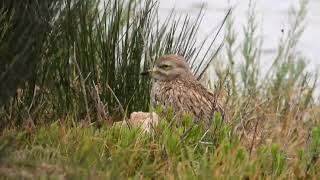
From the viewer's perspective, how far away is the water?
11.3 metres

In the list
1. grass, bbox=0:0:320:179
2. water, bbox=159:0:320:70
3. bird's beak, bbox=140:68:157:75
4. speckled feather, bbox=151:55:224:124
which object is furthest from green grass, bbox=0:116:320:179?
water, bbox=159:0:320:70

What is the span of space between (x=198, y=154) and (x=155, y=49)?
2.20 meters

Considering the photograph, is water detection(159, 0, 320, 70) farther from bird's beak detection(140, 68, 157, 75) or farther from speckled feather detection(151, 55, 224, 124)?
bird's beak detection(140, 68, 157, 75)

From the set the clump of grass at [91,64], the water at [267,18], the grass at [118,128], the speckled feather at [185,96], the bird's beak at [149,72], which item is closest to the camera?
the grass at [118,128]

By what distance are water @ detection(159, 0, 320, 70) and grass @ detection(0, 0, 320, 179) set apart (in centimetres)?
322

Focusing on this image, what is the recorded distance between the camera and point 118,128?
17.7 feet

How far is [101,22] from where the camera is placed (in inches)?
263

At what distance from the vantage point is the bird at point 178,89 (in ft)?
21.1

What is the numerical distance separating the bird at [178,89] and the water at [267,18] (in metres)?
3.92

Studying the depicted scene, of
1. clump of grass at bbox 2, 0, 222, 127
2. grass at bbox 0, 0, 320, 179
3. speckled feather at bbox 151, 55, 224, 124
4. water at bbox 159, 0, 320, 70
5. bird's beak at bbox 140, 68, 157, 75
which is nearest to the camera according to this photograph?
grass at bbox 0, 0, 320, 179

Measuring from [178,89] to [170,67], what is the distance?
0.53ft

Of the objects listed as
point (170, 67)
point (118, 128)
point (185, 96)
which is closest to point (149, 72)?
point (170, 67)

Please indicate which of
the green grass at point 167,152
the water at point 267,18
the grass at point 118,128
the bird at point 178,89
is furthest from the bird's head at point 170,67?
the water at point 267,18

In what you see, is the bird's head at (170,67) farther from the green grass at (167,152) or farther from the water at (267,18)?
the water at (267,18)
